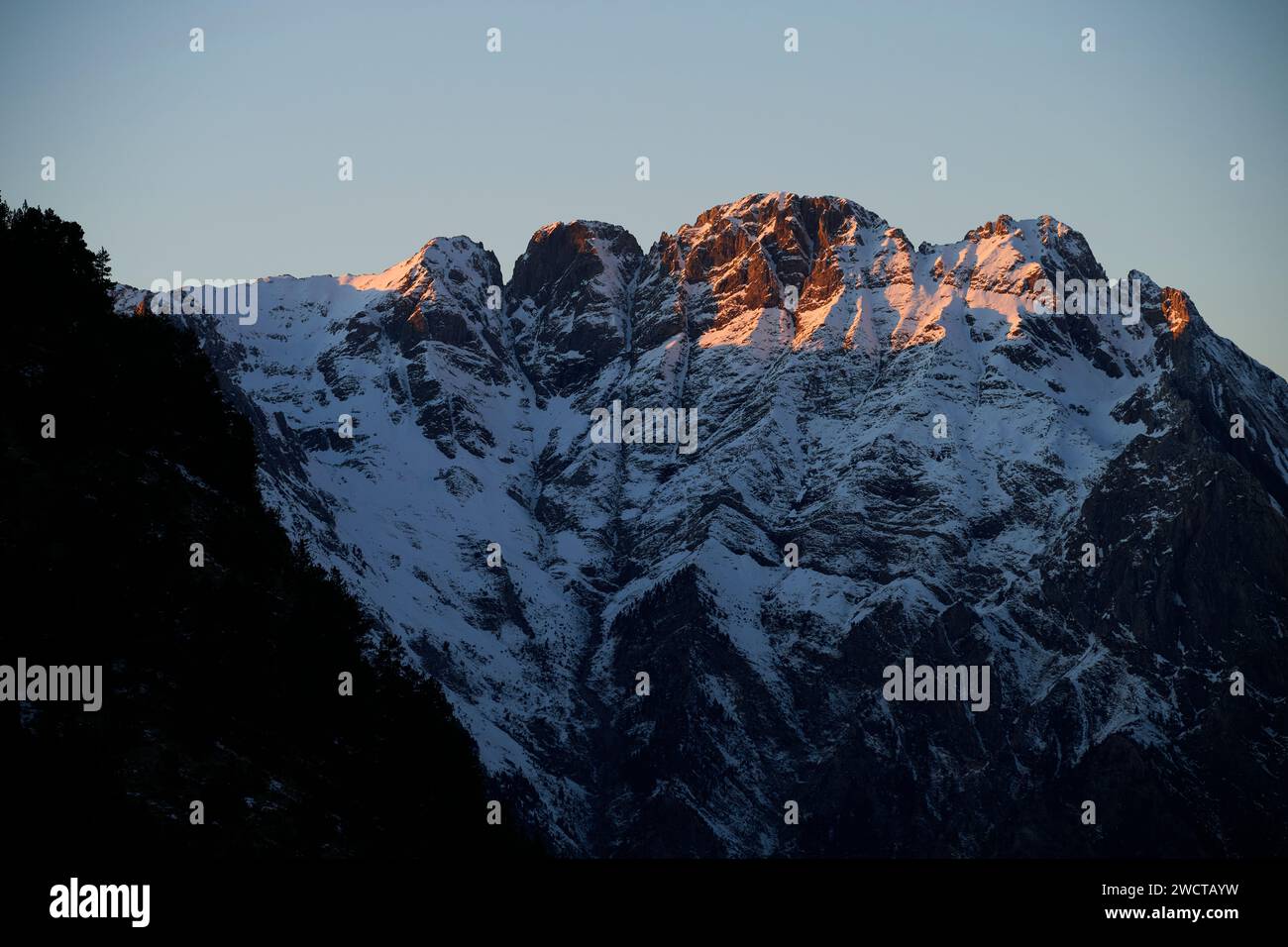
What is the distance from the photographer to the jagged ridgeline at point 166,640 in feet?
245

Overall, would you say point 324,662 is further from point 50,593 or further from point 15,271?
point 15,271

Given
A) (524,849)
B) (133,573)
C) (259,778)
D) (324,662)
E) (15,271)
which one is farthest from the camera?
(524,849)

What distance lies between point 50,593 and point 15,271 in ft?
115

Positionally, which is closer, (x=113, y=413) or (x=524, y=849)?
(x=113, y=413)

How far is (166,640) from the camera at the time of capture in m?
86.9

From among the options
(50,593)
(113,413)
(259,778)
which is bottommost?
(259,778)

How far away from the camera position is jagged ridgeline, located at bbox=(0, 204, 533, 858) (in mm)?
74688

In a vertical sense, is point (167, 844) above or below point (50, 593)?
below
